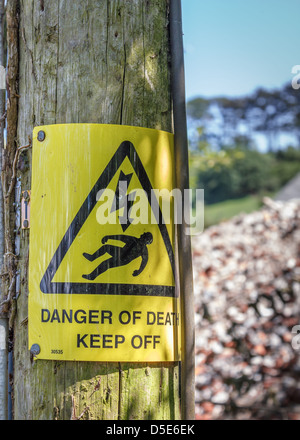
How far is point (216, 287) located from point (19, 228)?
Answer: 438cm

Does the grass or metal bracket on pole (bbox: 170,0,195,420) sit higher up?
the grass

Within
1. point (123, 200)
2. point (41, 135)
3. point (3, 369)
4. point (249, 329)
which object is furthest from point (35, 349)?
point (249, 329)

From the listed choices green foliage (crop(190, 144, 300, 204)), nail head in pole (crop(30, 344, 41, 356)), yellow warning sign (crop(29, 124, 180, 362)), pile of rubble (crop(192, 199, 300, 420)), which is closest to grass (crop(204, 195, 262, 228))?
green foliage (crop(190, 144, 300, 204))

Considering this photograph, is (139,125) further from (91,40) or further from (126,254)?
(126,254)

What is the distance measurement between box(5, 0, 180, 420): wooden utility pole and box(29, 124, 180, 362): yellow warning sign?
5 centimetres

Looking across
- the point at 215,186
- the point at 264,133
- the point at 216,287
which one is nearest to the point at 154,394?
the point at 216,287

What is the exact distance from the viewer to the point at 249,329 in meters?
5.31

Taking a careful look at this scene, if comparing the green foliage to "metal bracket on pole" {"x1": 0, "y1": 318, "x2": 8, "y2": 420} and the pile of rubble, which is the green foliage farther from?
"metal bracket on pole" {"x1": 0, "y1": 318, "x2": 8, "y2": 420}

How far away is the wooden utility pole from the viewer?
1503 millimetres

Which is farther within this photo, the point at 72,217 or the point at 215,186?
the point at 215,186

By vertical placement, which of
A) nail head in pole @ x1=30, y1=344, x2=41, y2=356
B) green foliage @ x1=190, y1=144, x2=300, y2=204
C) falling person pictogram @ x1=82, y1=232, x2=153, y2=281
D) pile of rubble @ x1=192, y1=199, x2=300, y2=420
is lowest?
pile of rubble @ x1=192, y1=199, x2=300, y2=420

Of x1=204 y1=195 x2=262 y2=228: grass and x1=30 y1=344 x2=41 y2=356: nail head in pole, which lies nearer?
x1=30 y1=344 x2=41 y2=356: nail head in pole

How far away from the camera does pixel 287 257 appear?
235 inches

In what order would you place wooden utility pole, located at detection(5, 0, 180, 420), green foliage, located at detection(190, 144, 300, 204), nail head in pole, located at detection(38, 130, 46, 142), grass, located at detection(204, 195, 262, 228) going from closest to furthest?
wooden utility pole, located at detection(5, 0, 180, 420) < nail head in pole, located at detection(38, 130, 46, 142) < grass, located at detection(204, 195, 262, 228) < green foliage, located at detection(190, 144, 300, 204)
